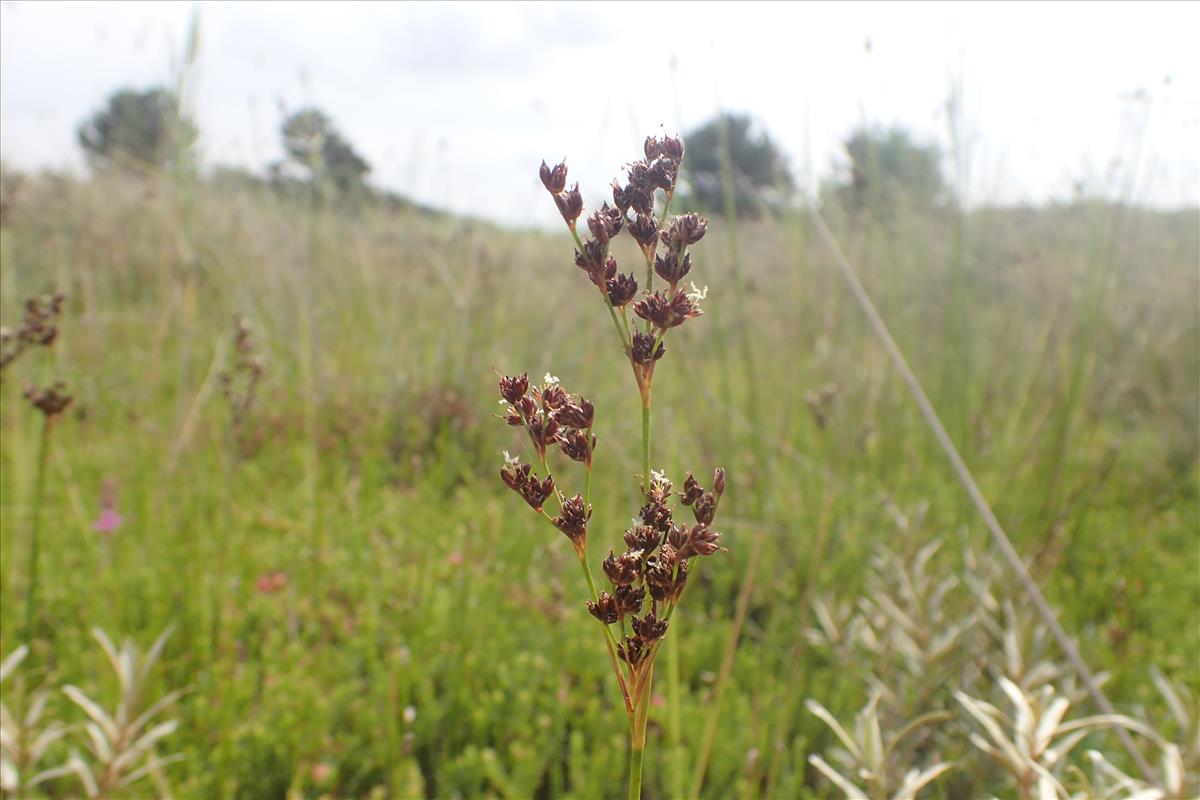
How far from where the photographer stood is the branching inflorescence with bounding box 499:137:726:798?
61cm

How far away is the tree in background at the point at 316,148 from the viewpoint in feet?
12.0

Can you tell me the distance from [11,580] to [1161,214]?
5420mm

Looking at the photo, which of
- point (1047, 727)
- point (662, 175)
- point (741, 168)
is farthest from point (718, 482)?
point (741, 168)

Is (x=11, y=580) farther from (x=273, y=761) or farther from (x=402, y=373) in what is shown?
(x=402, y=373)

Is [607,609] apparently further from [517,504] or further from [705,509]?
[517,504]

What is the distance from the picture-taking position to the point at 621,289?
2.10ft

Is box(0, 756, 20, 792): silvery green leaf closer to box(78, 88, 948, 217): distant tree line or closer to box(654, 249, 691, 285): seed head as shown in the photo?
box(654, 249, 691, 285): seed head

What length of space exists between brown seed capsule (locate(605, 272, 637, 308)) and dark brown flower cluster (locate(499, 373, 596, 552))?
0.26ft

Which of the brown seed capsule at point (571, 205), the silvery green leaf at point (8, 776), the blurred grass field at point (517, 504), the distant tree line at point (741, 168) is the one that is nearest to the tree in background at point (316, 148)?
the distant tree line at point (741, 168)

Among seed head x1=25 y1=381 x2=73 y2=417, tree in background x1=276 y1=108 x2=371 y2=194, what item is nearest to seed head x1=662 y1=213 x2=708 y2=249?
seed head x1=25 y1=381 x2=73 y2=417

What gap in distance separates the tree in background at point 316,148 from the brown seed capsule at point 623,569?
11.2 ft

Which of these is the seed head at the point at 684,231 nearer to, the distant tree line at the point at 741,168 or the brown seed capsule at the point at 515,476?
the brown seed capsule at the point at 515,476

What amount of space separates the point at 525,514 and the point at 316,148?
78.1 inches

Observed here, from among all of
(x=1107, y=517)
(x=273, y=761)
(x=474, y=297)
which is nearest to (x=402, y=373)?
(x=474, y=297)
